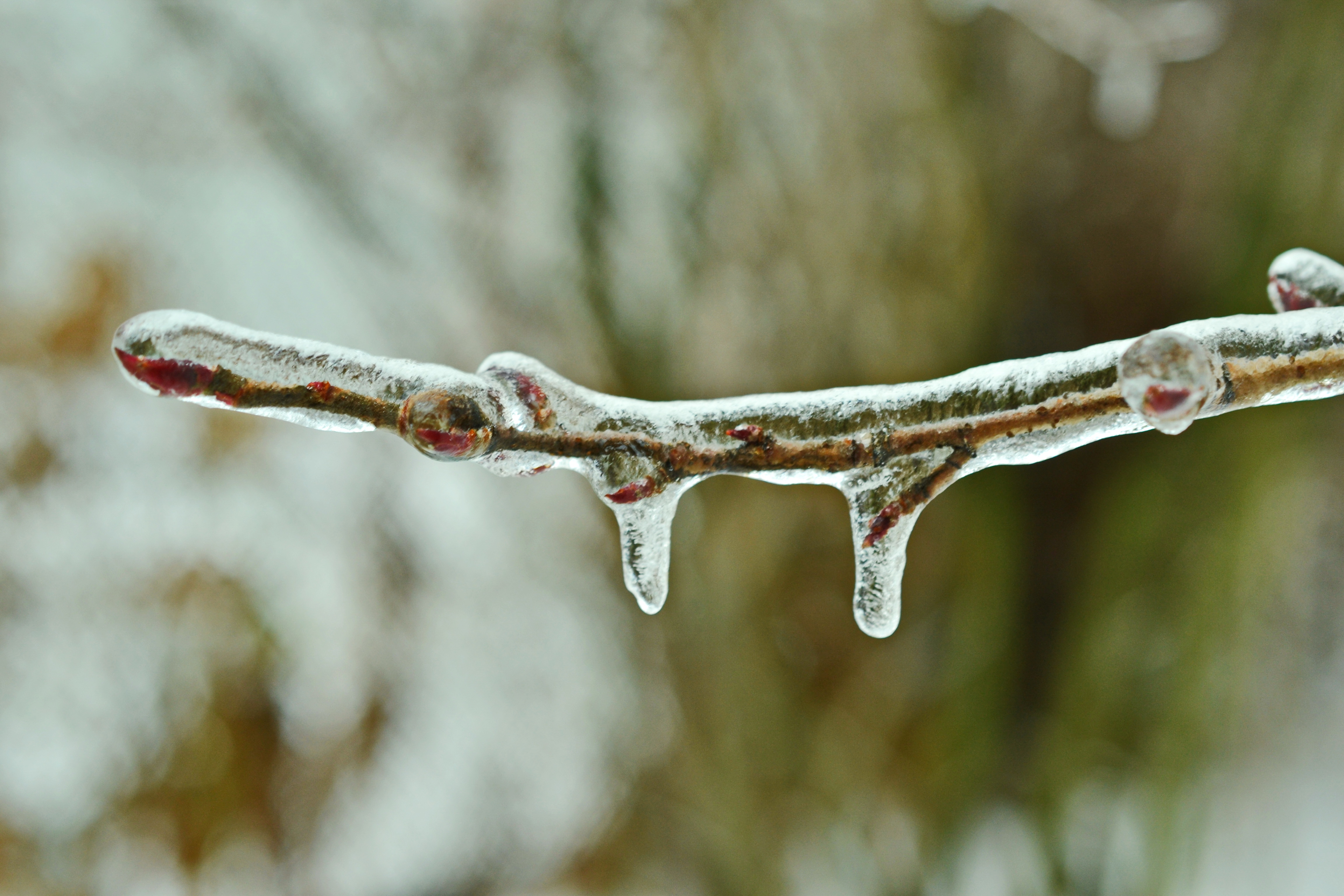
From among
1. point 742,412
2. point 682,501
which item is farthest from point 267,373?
point 682,501

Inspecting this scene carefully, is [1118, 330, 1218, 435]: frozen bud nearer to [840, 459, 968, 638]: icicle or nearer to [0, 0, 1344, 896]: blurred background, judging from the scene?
[840, 459, 968, 638]: icicle

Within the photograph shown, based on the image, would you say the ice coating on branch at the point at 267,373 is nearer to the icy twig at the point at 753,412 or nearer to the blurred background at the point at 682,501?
the icy twig at the point at 753,412

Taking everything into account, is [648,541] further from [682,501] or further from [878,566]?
[682,501]

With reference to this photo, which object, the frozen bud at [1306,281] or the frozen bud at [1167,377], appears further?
the frozen bud at [1306,281]

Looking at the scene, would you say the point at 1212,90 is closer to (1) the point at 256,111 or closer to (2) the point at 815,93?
(2) the point at 815,93

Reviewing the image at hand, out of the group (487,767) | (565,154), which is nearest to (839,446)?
(565,154)

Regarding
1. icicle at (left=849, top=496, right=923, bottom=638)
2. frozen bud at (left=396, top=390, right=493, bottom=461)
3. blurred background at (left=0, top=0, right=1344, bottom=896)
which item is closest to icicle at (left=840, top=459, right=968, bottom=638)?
icicle at (left=849, top=496, right=923, bottom=638)

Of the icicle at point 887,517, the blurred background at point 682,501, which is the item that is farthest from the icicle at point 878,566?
the blurred background at point 682,501
